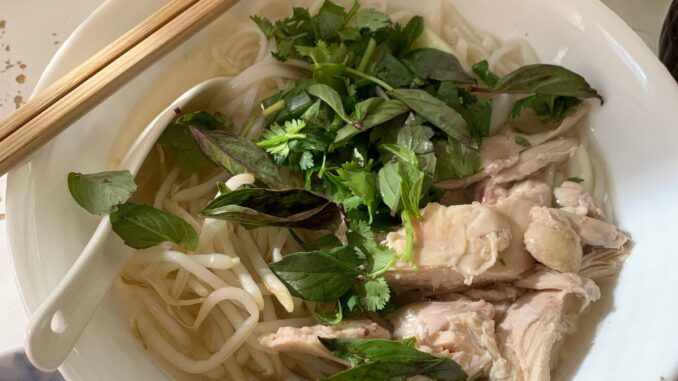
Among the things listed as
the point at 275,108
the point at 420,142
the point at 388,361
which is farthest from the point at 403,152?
the point at 388,361

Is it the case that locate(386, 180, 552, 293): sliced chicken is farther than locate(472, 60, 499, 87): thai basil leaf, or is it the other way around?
locate(472, 60, 499, 87): thai basil leaf

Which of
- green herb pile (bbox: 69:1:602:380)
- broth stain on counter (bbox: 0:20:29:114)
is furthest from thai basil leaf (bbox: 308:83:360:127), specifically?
broth stain on counter (bbox: 0:20:29:114)

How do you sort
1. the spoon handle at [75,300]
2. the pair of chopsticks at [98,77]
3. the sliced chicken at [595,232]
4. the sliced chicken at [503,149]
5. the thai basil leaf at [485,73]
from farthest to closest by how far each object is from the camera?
1. the thai basil leaf at [485,73]
2. the sliced chicken at [503,149]
3. the sliced chicken at [595,232]
4. the pair of chopsticks at [98,77]
5. the spoon handle at [75,300]

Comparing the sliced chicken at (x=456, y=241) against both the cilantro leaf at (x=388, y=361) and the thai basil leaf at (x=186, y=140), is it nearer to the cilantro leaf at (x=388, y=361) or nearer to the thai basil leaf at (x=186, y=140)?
the cilantro leaf at (x=388, y=361)

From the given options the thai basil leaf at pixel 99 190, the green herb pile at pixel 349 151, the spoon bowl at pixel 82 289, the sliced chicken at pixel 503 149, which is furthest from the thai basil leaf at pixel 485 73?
the thai basil leaf at pixel 99 190

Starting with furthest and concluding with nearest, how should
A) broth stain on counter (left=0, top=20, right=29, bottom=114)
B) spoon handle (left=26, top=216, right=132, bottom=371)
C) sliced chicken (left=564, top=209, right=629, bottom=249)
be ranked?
broth stain on counter (left=0, top=20, right=29, bottom=114)
sliced chicken (left=564, top=209, right=629, bottom=249)
spoon handle (left=26, top=216, right=132, bottom=371)

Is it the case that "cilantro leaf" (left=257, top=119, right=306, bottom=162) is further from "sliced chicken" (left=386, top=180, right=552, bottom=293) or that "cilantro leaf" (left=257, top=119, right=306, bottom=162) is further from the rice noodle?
"sliced chicken" (left=386, top=180, right=552, bottom=293)
